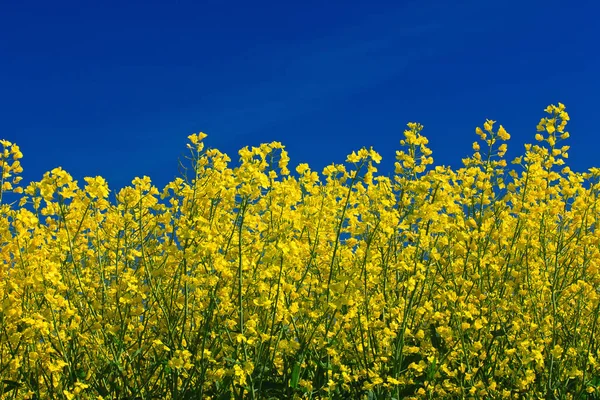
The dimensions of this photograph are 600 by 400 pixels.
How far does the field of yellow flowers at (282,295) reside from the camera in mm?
4074

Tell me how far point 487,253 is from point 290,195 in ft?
5.36

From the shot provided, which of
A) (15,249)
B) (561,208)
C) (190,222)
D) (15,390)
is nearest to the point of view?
(190,222)

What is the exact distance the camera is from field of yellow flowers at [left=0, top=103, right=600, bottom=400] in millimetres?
4074

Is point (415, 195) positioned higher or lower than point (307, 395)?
higher

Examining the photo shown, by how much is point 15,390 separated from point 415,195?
325 centimetres

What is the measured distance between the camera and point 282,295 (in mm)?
4027

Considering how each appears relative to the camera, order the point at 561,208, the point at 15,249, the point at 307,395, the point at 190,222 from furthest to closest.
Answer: the point at 561,208 → the point at 15,249 → the point at 307,395 → the point at 190,222

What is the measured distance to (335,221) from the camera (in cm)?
486

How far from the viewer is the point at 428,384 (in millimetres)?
4441

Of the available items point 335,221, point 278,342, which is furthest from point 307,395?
point 335,221

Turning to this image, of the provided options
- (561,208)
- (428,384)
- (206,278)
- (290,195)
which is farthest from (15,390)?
(561,208)

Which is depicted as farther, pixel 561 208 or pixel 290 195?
pixel 561 208

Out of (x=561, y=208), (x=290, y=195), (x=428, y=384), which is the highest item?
(x=561, y=208)

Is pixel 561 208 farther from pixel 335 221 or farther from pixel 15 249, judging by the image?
pixel 15 249
